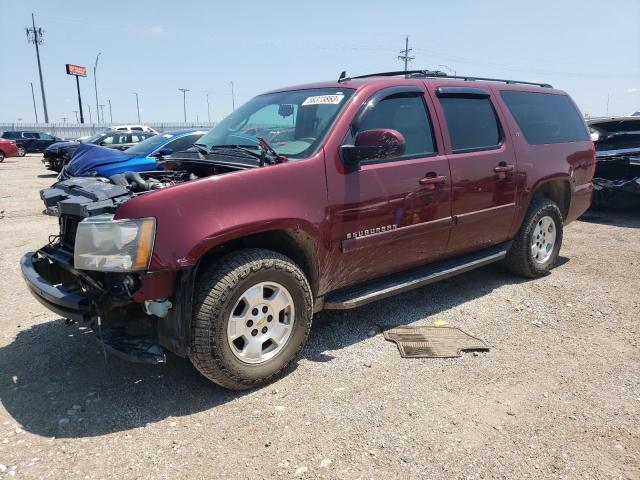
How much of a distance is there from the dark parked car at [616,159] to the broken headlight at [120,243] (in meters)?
8.16

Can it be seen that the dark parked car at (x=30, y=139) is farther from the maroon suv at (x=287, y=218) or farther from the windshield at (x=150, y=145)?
the maroon suv at (x=287, y=218)

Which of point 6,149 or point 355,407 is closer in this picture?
point 355,407

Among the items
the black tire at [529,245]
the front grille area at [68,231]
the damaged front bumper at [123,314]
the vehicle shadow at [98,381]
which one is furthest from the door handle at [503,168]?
the front grille area at [68,231]

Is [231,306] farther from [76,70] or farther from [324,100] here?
[76,70]

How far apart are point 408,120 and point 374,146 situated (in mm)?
825

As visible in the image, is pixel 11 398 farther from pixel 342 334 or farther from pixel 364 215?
pixel 364 215

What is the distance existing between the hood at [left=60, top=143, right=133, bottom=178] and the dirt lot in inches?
90.4

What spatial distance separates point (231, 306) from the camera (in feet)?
9.57

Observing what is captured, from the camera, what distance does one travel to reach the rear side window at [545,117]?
4918 millimetres

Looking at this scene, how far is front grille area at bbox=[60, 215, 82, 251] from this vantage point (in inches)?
130

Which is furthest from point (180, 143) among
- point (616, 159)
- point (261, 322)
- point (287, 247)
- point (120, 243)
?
point (616, 159)

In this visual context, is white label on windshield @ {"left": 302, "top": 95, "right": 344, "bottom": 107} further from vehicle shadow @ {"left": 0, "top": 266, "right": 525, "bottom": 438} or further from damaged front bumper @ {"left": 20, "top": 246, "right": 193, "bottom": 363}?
vehicle shadow @ {"left": 0, "top": 266, "right": 525, "bottom": 438}

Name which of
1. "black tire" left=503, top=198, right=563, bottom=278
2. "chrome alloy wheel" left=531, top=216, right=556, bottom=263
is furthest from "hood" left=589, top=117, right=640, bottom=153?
"black tire" left=503, top=198, right=563, bottom=278

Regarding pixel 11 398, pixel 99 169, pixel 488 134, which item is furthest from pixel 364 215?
pixel 99 169
